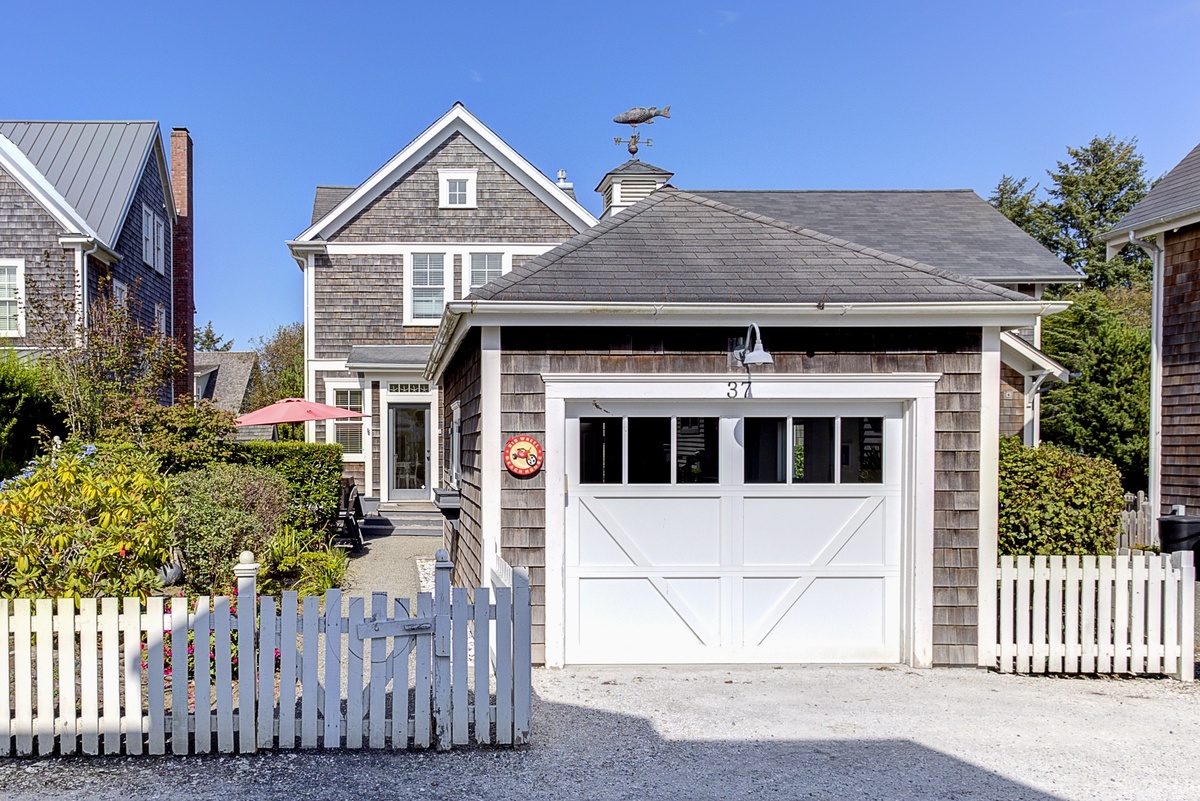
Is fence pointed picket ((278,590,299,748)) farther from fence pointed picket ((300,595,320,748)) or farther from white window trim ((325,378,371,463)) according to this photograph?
white window trim ((325,378,371,463))

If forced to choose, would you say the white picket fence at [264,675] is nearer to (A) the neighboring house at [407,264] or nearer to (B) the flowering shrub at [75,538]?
(B) the flowering shrub at [75,538]

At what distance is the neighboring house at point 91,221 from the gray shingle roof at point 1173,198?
16053 mm

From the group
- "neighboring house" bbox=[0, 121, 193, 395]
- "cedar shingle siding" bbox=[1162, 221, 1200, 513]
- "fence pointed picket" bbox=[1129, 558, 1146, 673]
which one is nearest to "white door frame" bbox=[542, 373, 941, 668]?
"fence pointed picket" bbox=[1129, 558, 1146, 673]

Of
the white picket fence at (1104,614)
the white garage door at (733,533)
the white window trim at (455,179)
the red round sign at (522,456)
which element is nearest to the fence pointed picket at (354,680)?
the red round sign at (522,456)

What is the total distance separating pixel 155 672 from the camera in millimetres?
4590

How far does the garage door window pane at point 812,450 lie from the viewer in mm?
7020

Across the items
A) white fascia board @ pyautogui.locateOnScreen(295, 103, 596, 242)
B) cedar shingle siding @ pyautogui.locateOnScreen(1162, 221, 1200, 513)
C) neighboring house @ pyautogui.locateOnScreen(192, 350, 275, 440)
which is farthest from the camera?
neighboring house @ pyautogui.locateOnScreen(192, 350, 275, 440)

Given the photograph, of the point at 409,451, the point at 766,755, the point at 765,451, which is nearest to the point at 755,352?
the point at 765,451

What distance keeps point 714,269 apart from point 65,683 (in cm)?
525

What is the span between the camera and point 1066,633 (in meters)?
6.58

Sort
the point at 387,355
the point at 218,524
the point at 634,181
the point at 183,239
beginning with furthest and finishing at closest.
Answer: the point at 183,239 < the point at 387,355 < the point at 634,181 < the point at 218,524

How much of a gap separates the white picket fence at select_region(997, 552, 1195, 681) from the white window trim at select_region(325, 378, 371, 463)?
13.1m

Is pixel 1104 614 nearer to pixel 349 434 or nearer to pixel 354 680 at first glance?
pixel 354 680

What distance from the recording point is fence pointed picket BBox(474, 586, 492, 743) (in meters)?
4.84
